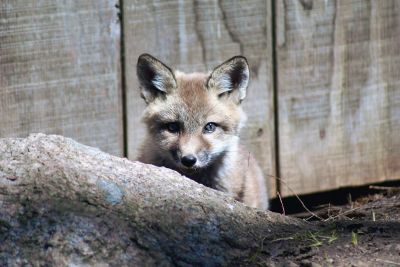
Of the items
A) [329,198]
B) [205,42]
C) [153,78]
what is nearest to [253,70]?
[205,42]

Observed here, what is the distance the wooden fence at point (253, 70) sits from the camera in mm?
5141

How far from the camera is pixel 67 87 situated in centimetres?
525

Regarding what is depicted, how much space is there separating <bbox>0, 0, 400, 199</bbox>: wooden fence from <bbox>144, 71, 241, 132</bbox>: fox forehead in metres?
0.16

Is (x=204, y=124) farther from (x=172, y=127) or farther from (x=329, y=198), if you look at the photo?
(x=329, y=198)

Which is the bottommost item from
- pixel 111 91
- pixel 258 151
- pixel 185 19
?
pixel 258 151

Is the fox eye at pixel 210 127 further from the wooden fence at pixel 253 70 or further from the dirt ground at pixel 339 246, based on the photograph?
the dirt ground at pixel 339 246

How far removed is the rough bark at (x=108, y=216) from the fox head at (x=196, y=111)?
1.49 m

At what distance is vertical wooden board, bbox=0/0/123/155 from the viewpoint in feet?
16.6

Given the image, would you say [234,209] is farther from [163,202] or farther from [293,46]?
[293,46]

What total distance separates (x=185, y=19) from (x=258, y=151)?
1.10 metres

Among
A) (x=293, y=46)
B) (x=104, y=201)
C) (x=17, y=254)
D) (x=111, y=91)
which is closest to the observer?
(x=17, y=254)

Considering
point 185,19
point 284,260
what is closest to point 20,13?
point 185,19

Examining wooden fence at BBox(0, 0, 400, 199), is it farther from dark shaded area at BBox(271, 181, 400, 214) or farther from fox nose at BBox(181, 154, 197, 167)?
fox nose at BBox(181, 154, 197, 167)

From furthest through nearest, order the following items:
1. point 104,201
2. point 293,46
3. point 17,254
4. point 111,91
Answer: point 293,46 → point 111,91 → point 104,201 → point 17,254
